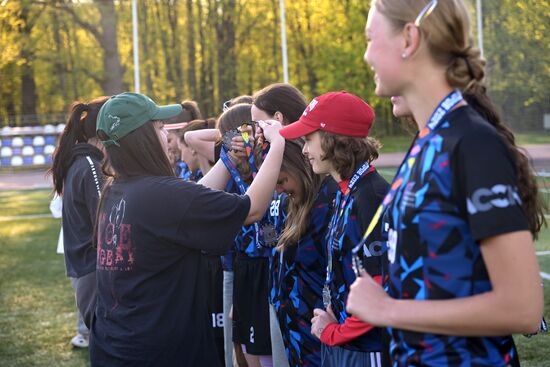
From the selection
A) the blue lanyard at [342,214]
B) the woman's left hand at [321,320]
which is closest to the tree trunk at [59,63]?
the blue lanyard at [342,214]

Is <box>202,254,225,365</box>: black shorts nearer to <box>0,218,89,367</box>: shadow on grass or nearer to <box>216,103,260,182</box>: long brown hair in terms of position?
<box>216,103,260,182</box>: long brown hair

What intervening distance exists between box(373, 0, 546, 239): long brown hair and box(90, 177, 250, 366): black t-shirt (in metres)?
1.34

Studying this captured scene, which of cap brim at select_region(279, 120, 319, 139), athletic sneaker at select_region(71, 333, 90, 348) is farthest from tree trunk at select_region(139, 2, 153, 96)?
cap brim at select_region(279, 120, 319, 139)

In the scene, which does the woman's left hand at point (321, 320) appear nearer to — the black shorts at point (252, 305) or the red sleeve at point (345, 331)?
the red sleeve at point (345, 331)

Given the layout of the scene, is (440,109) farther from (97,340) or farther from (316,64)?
(316,64)

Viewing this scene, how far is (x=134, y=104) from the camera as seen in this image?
3.38 metres

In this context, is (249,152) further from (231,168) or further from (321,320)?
(321,320)

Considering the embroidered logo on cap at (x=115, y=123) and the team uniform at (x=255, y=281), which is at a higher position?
the embroidered logo on cap at (x=115, y=123)

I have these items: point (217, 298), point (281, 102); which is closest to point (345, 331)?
point (281, 102)

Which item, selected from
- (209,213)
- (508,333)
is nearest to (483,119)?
(508,333)

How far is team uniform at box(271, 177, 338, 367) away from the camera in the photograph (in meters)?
3.67

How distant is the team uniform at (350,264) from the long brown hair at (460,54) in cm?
87

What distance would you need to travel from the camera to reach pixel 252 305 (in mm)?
4355

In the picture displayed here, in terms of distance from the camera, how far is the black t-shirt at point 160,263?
3.16 meters
